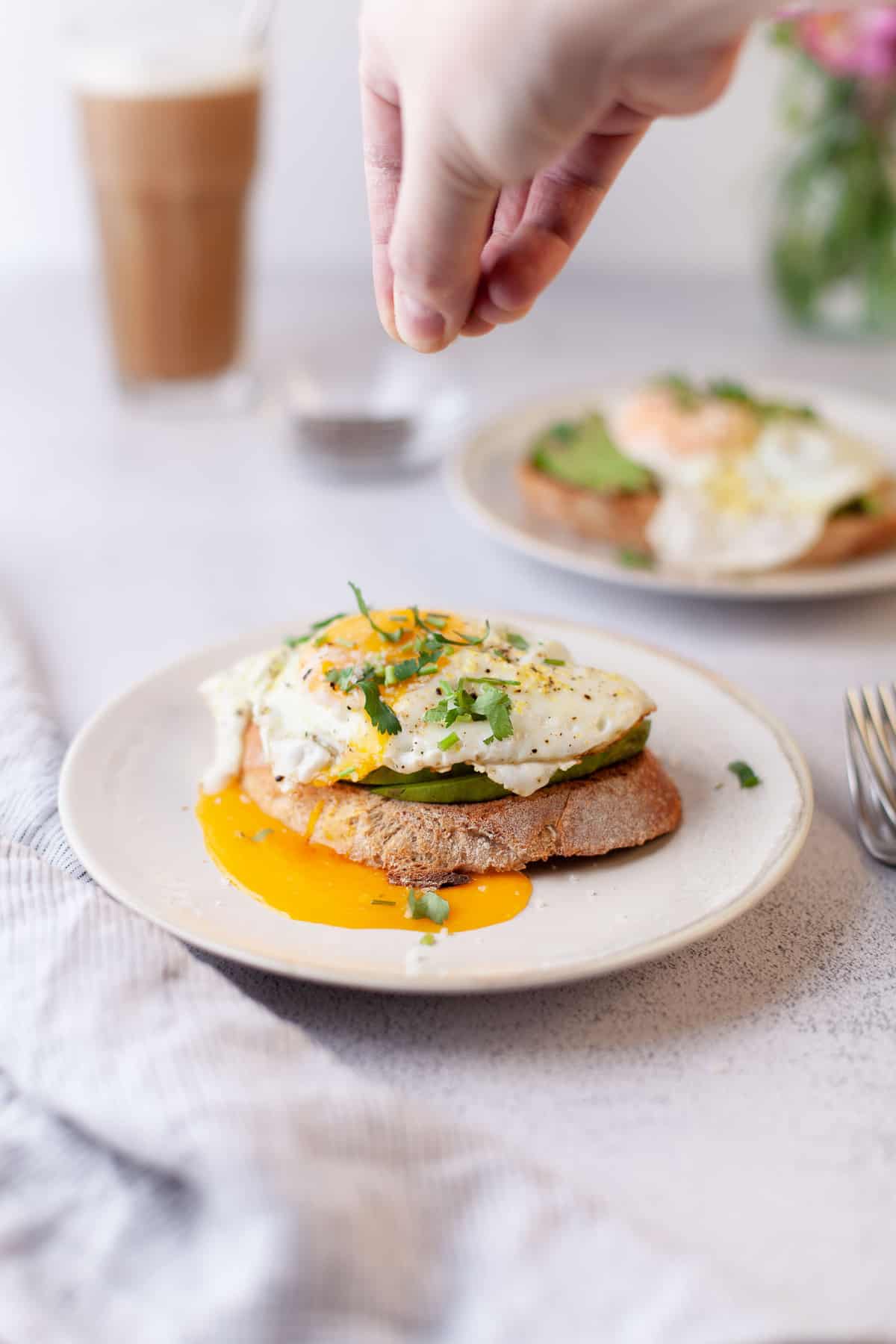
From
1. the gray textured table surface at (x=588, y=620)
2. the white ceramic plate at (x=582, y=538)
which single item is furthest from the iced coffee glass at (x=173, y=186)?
the white ceramic plate at (x=582, y=538)

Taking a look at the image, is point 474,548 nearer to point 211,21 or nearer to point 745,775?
point 745,775

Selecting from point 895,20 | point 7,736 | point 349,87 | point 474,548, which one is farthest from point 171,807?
point 349,87

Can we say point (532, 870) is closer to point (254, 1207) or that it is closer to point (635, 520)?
point (254, 1207)

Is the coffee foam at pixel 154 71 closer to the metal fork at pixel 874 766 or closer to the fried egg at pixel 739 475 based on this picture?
the fried egg at pixel 739 475

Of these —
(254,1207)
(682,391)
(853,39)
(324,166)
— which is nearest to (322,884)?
(254,1207)

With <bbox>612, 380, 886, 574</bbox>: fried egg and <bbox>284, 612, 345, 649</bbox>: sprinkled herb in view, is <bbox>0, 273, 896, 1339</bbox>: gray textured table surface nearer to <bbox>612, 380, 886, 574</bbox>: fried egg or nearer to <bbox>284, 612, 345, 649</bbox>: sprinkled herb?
<bbox>612, 380, 886, 574</bbox>: fried egg

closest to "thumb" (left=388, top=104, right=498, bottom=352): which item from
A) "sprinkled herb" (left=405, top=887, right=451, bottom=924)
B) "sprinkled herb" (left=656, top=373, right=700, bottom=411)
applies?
"sprinkled herb" (left=405, top=887, right=451, bottom=924)
